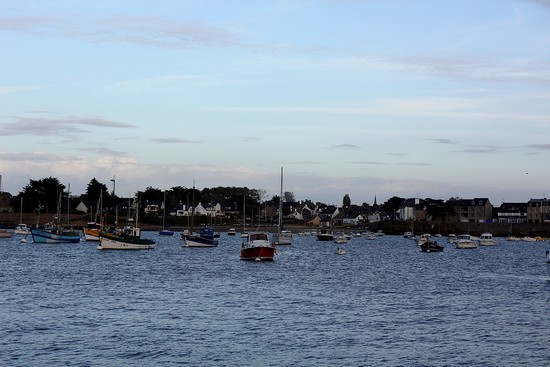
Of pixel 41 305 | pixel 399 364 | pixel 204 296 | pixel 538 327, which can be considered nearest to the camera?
pixel 399 364

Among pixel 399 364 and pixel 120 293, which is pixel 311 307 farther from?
pixel 399 364

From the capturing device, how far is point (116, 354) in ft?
123

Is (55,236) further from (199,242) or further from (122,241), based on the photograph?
(122,241)

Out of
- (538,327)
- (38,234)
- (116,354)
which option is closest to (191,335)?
(116,354)

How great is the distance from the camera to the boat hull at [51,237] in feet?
482

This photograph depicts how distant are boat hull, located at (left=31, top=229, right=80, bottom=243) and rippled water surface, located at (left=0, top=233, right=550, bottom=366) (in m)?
56.6

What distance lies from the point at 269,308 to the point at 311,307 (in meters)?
3.09

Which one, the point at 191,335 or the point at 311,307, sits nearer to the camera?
the point at 191,335

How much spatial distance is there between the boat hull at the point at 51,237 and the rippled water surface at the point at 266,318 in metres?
56.6

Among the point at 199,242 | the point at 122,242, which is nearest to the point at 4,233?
the point at 199,242

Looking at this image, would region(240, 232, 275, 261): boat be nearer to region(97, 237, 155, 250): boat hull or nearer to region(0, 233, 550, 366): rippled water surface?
region(0, 233, 550, 366): rippled water surface

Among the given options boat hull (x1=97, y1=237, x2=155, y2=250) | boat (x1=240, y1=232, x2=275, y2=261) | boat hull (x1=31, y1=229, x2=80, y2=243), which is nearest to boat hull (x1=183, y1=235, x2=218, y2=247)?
boat hull (x1=97, y1=237, x2=155, y2=250)

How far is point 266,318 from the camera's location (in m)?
50.0

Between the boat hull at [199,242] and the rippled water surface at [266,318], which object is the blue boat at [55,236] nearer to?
the boat hull at [199,242]
